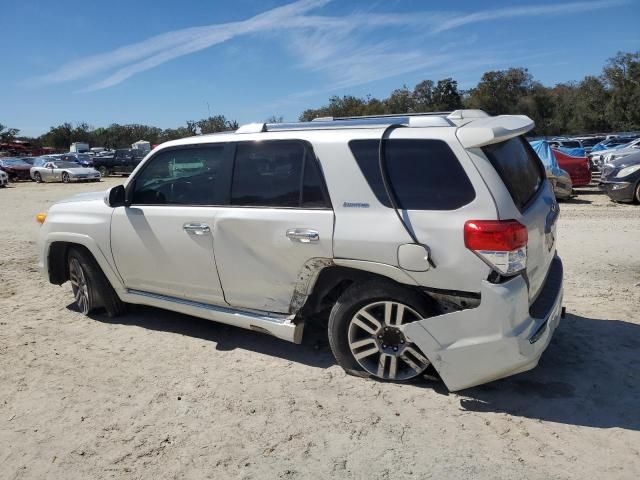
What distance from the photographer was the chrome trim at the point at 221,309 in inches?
158

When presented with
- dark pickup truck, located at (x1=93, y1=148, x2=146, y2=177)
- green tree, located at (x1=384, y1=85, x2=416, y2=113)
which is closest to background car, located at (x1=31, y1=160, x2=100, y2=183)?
dark pickup truck, located at (x1=93, y1=148, x2=146, y2=177)

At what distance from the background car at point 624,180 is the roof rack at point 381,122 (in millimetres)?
11056

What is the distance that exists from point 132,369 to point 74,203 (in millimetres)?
2046

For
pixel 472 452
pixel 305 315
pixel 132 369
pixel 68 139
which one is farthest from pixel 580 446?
pixel 68 139

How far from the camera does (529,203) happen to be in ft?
11.4

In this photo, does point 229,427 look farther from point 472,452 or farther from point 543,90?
point 543,90

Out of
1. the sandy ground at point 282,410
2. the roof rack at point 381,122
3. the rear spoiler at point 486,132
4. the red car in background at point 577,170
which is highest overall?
the roof rack at point 381,122

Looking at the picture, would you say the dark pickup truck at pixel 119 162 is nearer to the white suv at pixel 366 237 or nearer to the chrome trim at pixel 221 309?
the chrome trim at pixel 221 309

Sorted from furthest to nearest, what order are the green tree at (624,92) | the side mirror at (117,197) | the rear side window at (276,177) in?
the green tree at (624,92) < the side mirror at (117,197) < the rear side window at (276,177)

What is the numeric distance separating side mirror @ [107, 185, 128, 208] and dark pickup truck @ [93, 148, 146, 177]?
31.7 m

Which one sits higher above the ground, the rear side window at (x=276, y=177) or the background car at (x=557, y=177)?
the rear side window at (x=276, y=177)

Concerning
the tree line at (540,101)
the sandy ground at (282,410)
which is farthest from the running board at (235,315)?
the tree line at (540,101)

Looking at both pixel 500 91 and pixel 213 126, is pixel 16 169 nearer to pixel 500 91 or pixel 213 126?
pixel 213 126

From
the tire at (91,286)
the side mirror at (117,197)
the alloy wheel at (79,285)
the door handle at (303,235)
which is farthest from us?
the alloy wheel at (79,285)
